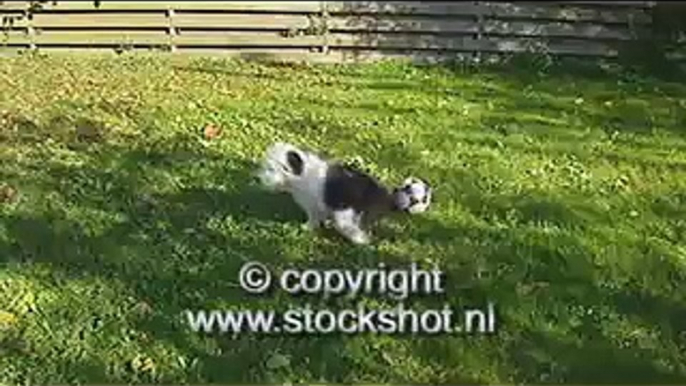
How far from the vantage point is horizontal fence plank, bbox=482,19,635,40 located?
28.7 feet

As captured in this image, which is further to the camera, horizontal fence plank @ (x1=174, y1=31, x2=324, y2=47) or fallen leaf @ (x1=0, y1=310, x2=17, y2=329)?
horizontal fence plank @ (x1=174, y1=31, x2=324, y2=47)

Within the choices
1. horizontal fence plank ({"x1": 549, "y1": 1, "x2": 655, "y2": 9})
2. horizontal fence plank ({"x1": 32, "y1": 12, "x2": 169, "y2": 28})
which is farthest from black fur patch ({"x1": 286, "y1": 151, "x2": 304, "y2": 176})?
horizontal fence plank ({"x1": 549, "y1": 1, "x2": 655, "y2": 9})

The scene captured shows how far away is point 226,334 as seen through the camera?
5391mm

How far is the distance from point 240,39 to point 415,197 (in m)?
2.67

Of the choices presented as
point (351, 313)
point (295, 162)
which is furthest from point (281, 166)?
point (351, 313)

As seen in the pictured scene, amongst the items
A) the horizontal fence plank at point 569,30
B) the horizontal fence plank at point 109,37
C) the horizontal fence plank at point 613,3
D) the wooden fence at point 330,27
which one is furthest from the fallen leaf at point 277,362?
the horizontal fence plank at point 613,3

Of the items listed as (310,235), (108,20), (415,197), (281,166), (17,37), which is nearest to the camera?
(310,235)

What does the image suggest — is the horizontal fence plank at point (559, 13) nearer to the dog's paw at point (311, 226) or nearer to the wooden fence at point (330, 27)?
the wooden fence at point (330, 27)

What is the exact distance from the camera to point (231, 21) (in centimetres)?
808

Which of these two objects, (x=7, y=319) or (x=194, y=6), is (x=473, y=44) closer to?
(x=194, y=6)

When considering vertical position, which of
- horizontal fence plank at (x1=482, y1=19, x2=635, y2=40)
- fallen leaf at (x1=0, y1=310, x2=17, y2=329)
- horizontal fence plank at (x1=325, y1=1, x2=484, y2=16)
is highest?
horizontal fence plank at (x1=325, y1=1, x2=484, y2=16)

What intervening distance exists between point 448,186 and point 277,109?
1.39 meters

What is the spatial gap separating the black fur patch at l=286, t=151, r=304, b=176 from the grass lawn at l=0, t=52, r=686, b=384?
0.58 feet

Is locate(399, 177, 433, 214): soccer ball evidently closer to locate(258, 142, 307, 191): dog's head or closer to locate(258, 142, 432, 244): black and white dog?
locate(258, 142, 432, 244): black and white dog
